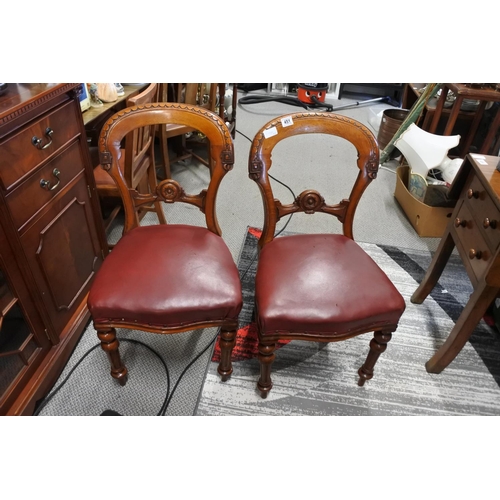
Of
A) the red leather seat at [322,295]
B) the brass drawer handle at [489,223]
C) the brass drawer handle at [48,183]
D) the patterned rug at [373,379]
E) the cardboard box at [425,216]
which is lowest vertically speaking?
the patterned rug at [373,379]

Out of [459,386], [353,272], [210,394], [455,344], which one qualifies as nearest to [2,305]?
[210,394]

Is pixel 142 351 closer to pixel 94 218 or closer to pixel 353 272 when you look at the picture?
pixel 94 218

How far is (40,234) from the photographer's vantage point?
1.11m

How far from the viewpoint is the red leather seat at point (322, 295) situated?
1.01 metres

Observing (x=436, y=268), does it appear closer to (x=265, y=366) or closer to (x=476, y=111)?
(x=265, y=366)

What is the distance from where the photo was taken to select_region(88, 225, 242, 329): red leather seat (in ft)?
3.32

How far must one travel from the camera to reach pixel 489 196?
3.67ft

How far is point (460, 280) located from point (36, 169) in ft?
6.28

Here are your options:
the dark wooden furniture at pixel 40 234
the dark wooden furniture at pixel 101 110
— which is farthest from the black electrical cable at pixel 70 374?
the dark wooden furniture at pixel 101 110

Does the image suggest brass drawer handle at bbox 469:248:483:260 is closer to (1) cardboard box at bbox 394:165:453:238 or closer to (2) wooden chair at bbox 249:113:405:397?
(2) wooden chair at bbox 249:113:405:397

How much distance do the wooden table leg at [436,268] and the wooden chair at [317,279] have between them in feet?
1.63

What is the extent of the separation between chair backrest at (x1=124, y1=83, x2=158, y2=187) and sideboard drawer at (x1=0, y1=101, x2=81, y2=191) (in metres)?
0.23

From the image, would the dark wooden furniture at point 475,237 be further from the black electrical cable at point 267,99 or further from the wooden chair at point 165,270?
the black electrical cable at point 267,99

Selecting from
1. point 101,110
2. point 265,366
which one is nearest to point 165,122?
point 101,110
